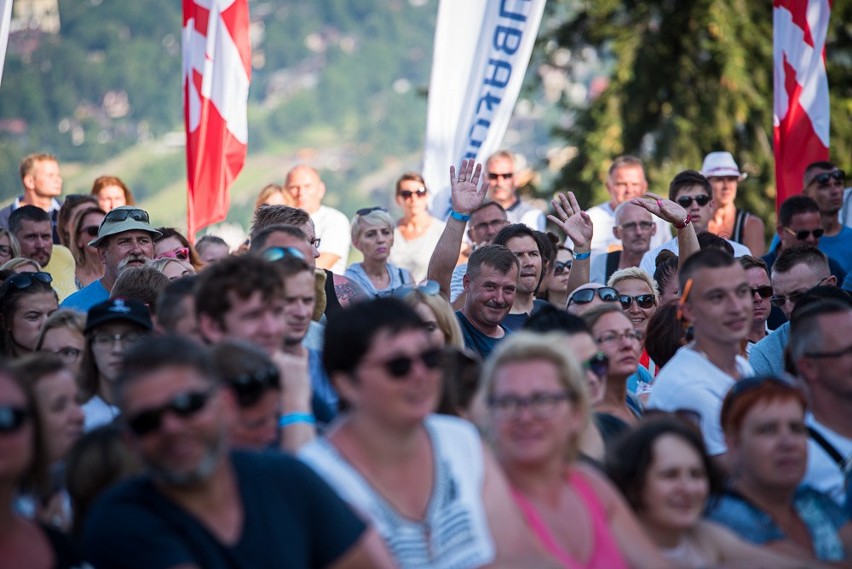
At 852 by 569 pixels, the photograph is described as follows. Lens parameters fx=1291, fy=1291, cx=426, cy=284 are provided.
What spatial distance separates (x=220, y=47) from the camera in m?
9.43

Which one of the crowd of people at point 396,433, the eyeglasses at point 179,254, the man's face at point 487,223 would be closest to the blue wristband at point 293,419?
the crowd of people at point 396,433

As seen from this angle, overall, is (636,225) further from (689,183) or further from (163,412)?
(163,412)

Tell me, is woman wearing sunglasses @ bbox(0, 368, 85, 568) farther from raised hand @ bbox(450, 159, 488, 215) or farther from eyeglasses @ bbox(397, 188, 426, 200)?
eyeglasses @ bbox(397, 188, 426, 200)

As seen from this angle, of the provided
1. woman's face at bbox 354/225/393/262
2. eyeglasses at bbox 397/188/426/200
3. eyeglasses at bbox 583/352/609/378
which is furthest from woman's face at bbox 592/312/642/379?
eyeglasses at bbox 397/188/426/200

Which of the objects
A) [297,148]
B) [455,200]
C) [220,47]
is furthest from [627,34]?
[297,148]

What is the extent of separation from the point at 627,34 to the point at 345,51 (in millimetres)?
151874

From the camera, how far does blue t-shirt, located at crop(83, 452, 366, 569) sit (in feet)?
10.7

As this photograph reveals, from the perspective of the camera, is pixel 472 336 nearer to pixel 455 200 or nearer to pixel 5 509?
pixel 455 200

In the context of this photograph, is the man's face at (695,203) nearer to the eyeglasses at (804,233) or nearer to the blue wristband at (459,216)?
the eyeglasses at (804,233)

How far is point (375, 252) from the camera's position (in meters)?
8.55

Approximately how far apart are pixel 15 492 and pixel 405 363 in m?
1.17

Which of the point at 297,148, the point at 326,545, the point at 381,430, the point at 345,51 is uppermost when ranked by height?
the point at 345,51

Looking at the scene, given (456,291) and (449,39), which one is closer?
(456,291)

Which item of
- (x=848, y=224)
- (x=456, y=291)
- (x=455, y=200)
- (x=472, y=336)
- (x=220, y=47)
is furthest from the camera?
(x=848, y=224)
